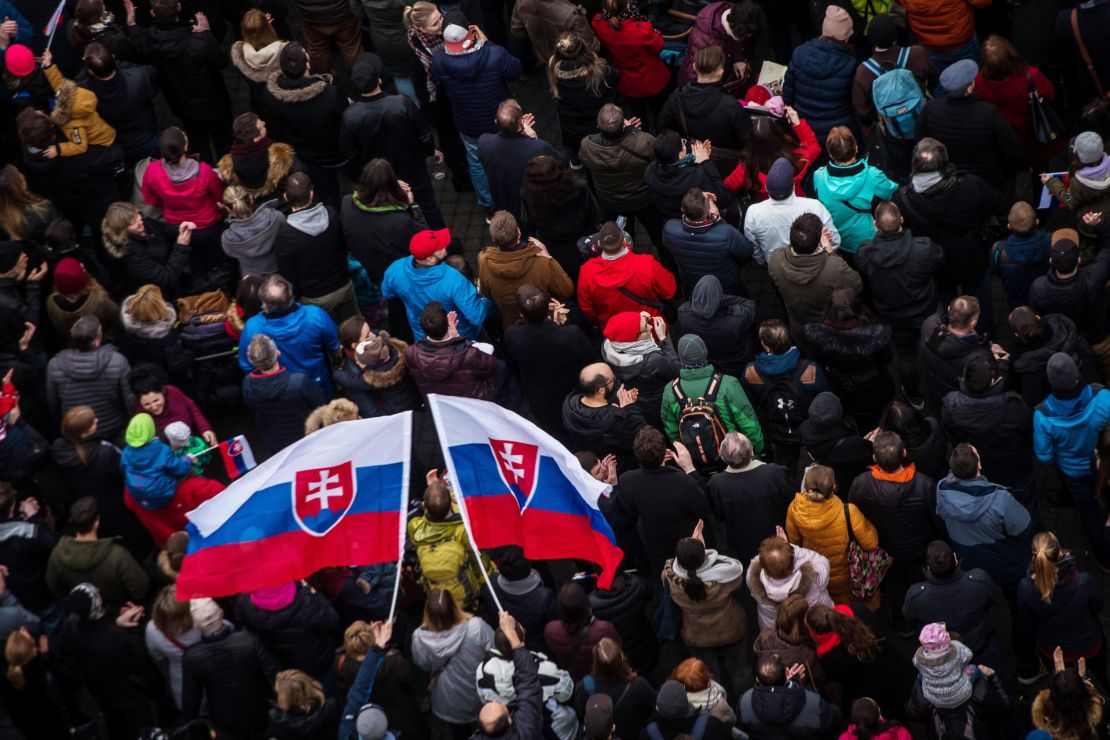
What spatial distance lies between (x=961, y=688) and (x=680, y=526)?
2.24 metres

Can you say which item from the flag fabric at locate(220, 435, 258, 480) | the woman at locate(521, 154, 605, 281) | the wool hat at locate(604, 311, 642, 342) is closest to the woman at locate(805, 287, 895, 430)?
the wool hat at locate(604, 311, 642, 342)

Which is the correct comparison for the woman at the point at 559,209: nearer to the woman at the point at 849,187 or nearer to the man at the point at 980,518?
the woman at the point at 849,187

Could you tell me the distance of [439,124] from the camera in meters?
16.6

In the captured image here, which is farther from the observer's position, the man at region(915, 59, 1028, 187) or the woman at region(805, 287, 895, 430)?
the man at region(915, 59, 1028, 187)

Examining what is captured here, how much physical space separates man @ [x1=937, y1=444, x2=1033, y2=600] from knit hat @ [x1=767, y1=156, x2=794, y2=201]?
263 cm

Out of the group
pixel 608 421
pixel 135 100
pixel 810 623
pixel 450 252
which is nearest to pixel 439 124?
pixel 450 252

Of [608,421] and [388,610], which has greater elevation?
[608,421]

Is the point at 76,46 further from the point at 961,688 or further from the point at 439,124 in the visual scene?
the point at 961,688

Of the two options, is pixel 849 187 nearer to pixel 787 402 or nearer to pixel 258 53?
pixel 787 402

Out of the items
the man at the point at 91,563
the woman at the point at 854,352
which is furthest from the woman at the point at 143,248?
the woman at the point at 854,352

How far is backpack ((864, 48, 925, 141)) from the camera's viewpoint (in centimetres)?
1443

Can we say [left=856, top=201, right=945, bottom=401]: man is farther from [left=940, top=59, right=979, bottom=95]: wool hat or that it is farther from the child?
[left=940, top=59, right=979, bottom=95]: wool hat

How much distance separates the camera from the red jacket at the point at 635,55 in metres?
15.7

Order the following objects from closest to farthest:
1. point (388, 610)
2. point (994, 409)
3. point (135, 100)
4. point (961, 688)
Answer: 1. point (961, 688)
2. point (994, 409)
3. point (388, 610)
4. point (135, 100)
